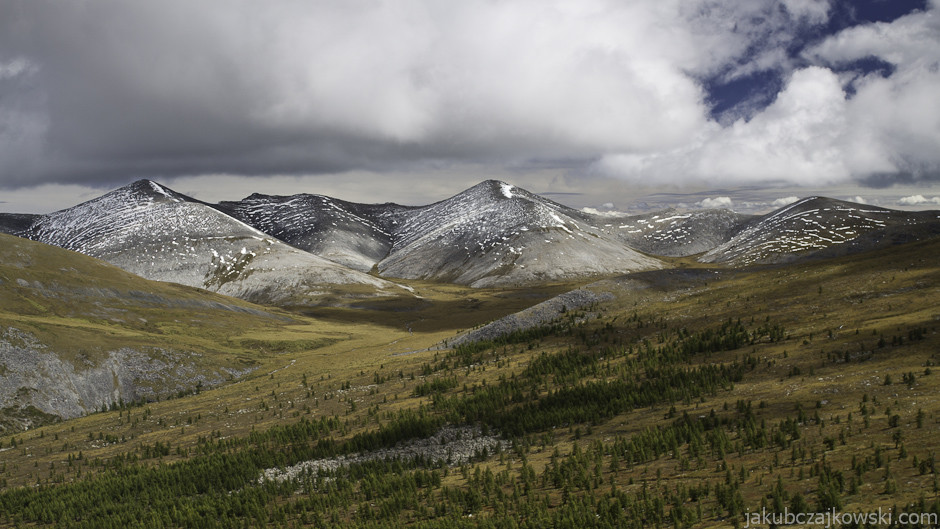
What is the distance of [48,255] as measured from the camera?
4545 inches

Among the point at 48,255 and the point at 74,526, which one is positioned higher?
the point at 48,255

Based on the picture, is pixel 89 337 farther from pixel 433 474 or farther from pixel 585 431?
pixel 585 431

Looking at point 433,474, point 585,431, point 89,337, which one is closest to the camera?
point 433,474

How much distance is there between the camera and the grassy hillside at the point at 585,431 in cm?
2052

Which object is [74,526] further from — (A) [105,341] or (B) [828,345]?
(A) [105,341]

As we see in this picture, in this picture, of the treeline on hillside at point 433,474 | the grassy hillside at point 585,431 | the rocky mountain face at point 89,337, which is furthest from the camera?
the rocky mountain face at point 89,337

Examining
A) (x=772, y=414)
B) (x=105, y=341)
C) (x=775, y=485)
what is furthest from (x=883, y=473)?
(x=105, y=341)

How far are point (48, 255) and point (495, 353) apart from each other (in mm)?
109993

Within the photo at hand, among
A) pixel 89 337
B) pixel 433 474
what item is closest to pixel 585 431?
pixel 433 474

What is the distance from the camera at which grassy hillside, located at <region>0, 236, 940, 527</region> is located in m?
20.5

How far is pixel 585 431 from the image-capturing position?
32344 mm

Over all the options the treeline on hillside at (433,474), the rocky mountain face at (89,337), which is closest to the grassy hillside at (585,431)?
the treeline on hillside at (433,474)

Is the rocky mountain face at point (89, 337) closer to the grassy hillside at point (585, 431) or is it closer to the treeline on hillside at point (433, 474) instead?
the grassy hillside at point (585, 431)

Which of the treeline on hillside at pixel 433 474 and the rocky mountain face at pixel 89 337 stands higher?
the rocky mountain face at pixel 89 337
